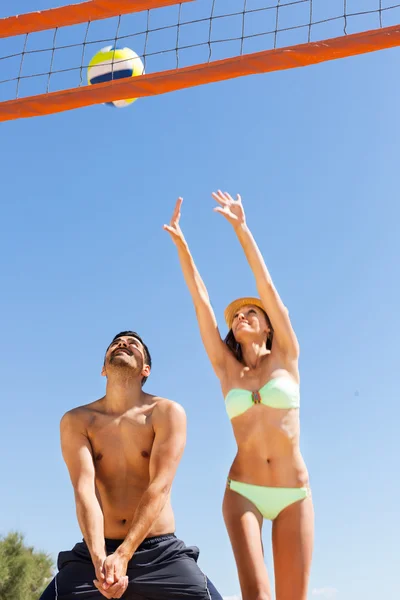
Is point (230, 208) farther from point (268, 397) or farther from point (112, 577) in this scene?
point (112, 577)

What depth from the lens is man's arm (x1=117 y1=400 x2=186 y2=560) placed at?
2977mm

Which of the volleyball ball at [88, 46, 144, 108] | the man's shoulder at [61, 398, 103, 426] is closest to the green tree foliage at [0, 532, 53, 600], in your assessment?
the volleyball ball at [88, 46, 144, 108]

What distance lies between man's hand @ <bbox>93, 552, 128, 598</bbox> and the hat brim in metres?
1.76

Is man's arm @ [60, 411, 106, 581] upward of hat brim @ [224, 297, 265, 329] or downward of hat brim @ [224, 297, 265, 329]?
downward

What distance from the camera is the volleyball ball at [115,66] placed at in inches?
247

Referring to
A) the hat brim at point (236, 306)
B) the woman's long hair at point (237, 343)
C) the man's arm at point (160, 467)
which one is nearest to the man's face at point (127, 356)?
the man's arm at point (160, 467)

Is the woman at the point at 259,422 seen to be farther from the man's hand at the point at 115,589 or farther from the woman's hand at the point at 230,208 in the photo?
A: the man's hand at the point at 115,589

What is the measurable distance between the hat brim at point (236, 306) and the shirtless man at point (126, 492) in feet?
2.51

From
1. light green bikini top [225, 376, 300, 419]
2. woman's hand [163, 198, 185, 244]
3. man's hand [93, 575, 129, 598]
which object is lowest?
man's hand [93, 575, 129, 598]

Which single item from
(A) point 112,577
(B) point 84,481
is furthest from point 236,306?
(A) point 112,577

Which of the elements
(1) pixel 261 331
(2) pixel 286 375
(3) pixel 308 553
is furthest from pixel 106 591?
(1) pixel 261 331

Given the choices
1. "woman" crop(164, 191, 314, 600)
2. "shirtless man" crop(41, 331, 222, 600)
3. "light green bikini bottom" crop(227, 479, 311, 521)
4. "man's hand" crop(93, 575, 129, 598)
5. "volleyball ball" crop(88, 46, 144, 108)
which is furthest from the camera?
"volleyball ball" crop(88, 46, 144, 108)

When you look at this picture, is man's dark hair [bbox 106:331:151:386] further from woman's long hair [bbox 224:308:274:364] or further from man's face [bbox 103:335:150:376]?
woman's long hair [bbox 224:308:274:364]

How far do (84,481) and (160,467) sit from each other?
14.9 inches
